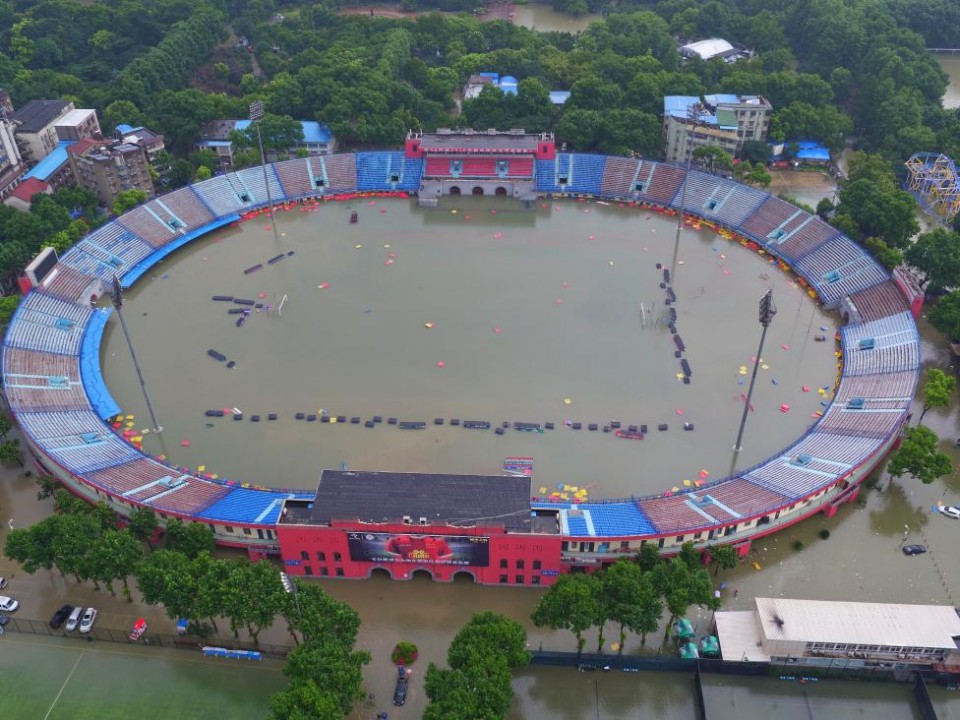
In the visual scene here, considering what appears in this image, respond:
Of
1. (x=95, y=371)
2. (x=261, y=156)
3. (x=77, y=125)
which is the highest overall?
(x=77, y=125)

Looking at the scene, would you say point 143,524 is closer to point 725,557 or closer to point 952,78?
point 725,557

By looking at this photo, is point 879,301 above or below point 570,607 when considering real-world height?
above

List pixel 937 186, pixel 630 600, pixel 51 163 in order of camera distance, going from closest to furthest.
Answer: pixel 630 600
pixel 937 186
pixel 51 163

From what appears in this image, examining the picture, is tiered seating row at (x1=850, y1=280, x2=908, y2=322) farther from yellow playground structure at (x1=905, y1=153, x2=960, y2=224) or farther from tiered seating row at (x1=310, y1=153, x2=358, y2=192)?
tiered seating row at (x1=310, y1=153, x2=358, y2=192)

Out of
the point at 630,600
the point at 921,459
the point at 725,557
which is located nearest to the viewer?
the point at 630,600

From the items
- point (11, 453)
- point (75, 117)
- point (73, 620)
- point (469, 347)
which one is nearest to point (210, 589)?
point (73, 620)

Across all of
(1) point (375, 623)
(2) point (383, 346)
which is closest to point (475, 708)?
(1) point (375, 623)

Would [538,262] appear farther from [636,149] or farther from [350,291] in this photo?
[636,149]
